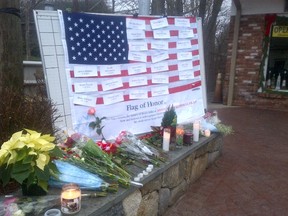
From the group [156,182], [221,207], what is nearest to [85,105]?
[156,182]

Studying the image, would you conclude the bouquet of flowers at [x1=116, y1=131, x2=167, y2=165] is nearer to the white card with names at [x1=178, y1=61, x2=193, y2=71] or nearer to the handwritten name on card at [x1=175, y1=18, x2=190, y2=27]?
the white card with names at [x1=178, y1=61, x2=193, y2=71]

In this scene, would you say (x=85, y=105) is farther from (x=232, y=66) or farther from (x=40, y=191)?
(x=232, y=66)

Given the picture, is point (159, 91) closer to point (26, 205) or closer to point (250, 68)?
point (26, 205)

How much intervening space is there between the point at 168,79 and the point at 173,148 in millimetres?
1141

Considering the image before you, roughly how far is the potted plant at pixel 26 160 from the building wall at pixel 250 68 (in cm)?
812

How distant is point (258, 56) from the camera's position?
9406mm

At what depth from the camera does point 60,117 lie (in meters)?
3.48

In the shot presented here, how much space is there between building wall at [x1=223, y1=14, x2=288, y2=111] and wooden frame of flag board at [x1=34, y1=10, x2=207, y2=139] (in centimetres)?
475

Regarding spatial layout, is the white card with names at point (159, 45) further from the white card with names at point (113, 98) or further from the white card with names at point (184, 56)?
the white card with names at point (113, 98)

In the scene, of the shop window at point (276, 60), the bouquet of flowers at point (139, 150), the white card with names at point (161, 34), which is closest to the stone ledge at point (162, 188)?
the bouquet of flowers at point (139, 150)

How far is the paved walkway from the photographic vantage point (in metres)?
3.60

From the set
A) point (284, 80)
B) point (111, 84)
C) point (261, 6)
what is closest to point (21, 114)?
point (111, 84)

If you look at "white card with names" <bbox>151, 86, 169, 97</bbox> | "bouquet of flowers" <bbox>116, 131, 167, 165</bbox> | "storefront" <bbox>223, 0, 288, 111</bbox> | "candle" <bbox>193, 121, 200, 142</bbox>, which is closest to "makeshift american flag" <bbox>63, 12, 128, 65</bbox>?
"white card with names" <bbox>151, 86, 169, 97</bbox>

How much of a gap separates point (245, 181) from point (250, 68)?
19.1 feet
